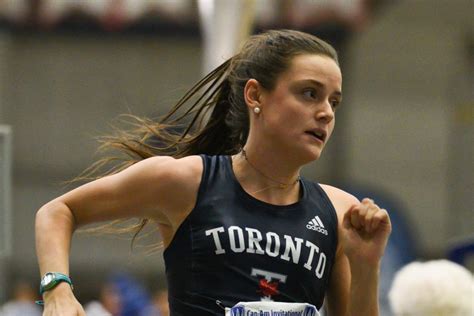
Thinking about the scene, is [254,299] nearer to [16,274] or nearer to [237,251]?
[237,251]

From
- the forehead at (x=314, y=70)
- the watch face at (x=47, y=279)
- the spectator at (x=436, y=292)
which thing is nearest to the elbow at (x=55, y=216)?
the watch face at (x=47, y=279)

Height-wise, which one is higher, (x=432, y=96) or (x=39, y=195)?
(x=432, y=96)

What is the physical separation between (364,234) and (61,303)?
98 cm

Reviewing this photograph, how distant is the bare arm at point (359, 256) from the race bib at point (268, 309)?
0.68ft

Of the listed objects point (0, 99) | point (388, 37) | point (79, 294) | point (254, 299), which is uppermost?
point (254, 299)

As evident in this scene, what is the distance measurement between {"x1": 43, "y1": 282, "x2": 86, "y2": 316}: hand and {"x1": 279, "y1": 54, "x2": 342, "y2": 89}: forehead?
100 cm

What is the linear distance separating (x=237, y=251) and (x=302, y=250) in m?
0.22

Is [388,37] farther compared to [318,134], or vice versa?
[388,37]

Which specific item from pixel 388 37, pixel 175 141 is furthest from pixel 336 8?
pixel 175 141

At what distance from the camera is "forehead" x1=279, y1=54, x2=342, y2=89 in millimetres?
4055

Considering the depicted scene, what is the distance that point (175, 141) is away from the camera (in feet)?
14.9

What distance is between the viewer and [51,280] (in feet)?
12.3

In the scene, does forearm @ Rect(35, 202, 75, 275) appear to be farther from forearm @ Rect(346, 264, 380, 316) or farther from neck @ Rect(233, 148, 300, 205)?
forearm @ Rect(346, 264, 380, 316)

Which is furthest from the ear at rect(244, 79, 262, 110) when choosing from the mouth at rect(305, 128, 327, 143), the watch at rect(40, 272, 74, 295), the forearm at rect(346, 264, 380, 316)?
the watch at rect(40, 272, 74, 295)
